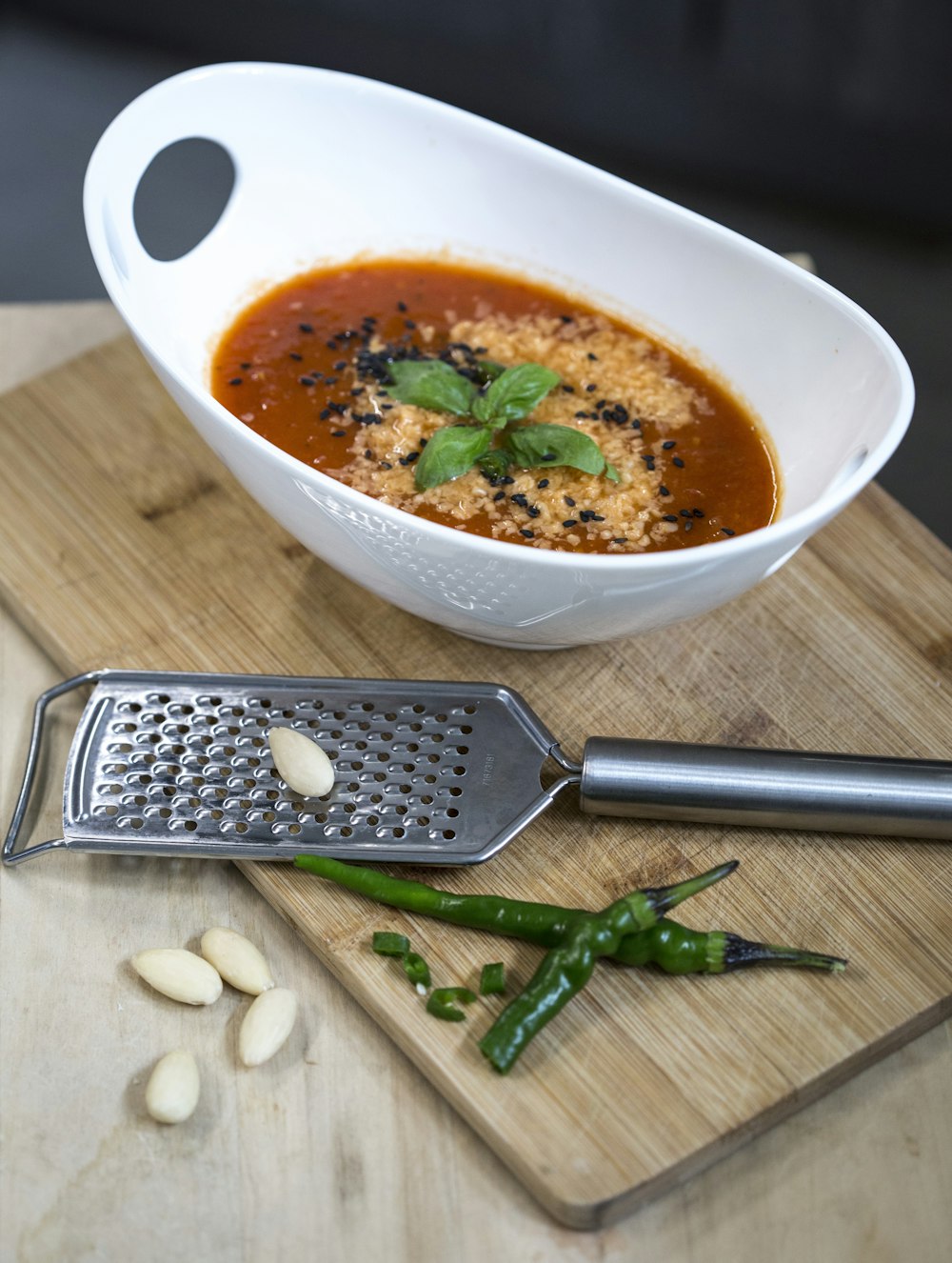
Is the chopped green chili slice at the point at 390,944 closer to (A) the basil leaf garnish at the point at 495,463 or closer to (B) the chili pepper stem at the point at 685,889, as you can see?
(B) the chili pepper stem at the point at 685,889

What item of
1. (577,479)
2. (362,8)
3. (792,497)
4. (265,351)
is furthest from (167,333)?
(362,8)

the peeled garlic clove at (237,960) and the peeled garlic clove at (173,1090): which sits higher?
the peeled garlic clove at (237,960)

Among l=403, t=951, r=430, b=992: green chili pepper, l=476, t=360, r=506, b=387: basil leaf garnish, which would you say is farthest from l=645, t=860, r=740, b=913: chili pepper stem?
l=476, t=360, r=506, b=387: basil leaf garnish

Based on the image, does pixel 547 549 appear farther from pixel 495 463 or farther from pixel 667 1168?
pixel 667 1168

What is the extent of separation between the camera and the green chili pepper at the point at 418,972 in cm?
194

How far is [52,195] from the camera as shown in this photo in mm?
3877

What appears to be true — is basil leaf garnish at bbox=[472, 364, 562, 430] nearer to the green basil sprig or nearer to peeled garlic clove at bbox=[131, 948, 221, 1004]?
the green basil sprig

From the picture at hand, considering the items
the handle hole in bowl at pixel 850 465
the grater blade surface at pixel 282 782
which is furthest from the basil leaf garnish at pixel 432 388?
the handle hole in bowl at pixel 850 465

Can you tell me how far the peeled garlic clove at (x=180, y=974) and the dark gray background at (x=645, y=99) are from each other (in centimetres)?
Answer: 218

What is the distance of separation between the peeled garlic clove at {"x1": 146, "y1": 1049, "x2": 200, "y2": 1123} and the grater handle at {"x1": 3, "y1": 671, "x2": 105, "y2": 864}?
0.37m

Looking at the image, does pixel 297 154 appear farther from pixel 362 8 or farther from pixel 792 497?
pixel 362 8

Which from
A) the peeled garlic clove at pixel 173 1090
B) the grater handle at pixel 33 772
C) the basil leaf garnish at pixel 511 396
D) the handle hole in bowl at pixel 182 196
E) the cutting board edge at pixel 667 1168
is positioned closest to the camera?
the cutting board edge at pixel 667 1168

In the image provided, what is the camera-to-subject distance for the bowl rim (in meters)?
1.89

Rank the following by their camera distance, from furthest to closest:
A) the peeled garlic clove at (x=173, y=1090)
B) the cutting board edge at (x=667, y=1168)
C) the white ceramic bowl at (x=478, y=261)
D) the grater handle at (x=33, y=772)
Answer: the grater handle at (x=33, y=772) < the white ceramic bowl at (x=478, y=261) < the peeled garlic clove at (x=173, y=1090) < the cutting board edge at (x=667, y=1168)
